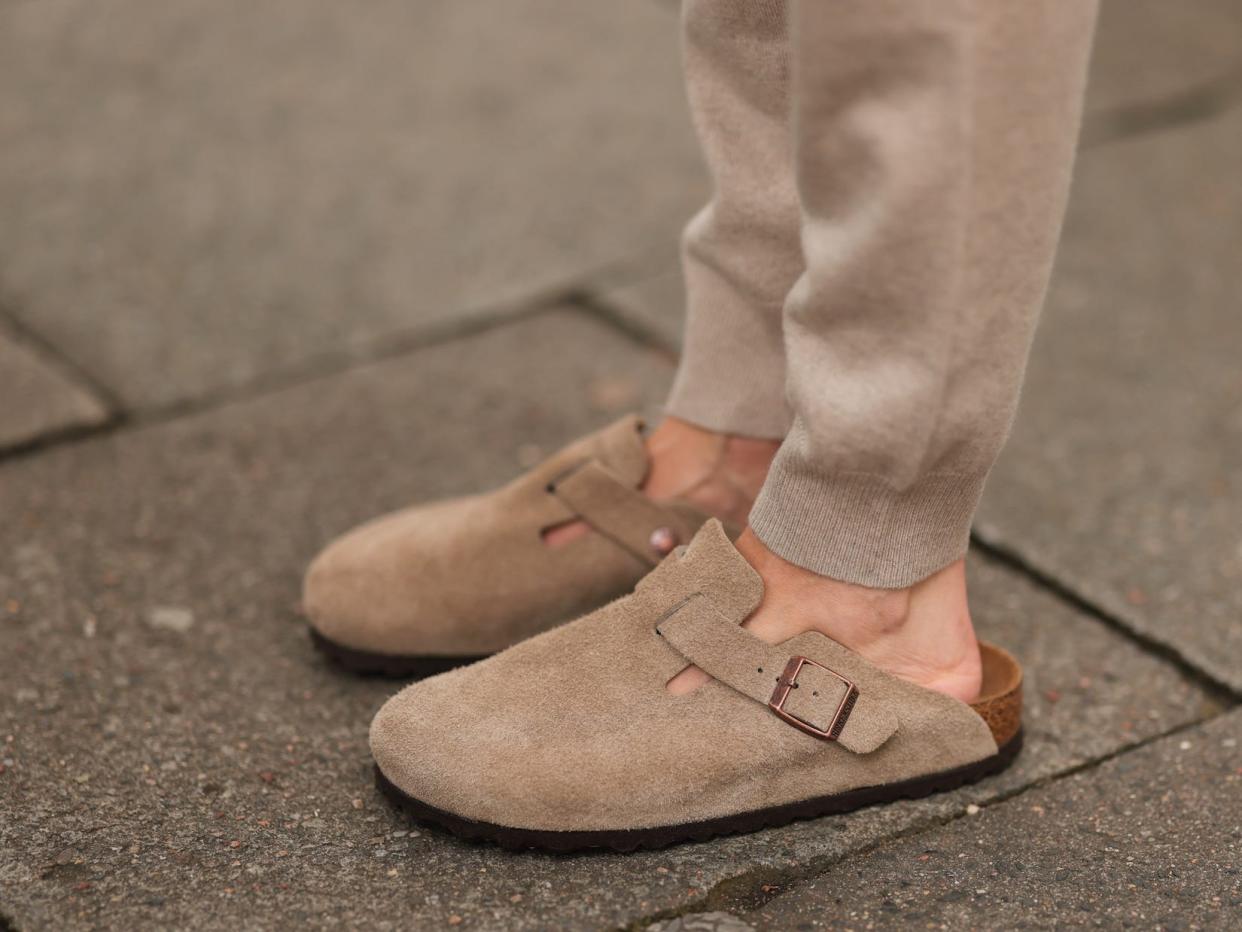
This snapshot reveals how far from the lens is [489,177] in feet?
8.23

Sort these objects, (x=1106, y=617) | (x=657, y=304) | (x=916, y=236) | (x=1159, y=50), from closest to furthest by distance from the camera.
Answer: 1. (x=916, y=236)
2. (x=1106, y=617)
3. (x=657, y=304)
4. (x=1159, y=50)

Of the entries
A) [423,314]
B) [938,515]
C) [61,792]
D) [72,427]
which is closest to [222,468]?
[72,427]

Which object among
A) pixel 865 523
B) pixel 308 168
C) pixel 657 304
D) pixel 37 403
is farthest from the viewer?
pixel 308 168

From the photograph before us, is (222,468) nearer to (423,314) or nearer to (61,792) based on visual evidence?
(423,314)

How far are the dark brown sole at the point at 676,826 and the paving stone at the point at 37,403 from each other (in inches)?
33.8

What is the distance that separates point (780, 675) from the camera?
46.1 inches

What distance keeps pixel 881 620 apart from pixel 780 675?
0.10 metres

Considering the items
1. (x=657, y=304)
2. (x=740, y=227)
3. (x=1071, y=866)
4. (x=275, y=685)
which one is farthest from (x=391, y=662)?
(x=657, y=304)

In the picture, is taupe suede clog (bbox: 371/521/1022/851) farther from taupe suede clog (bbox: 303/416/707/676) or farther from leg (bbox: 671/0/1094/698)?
taupe suede clog (bbox: 303/416/707/676)

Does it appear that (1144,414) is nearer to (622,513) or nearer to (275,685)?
(622,513)

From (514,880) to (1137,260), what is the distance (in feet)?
5.27

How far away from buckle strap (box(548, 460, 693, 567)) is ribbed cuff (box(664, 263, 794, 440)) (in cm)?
10

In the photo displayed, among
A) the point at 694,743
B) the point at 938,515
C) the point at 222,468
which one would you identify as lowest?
the point at 222,468

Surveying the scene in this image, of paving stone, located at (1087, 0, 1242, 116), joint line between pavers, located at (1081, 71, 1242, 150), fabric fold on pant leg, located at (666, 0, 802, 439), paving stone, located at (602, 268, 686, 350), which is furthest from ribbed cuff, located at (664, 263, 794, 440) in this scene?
paving stone, located at (1087, 0, 1242, 116)
